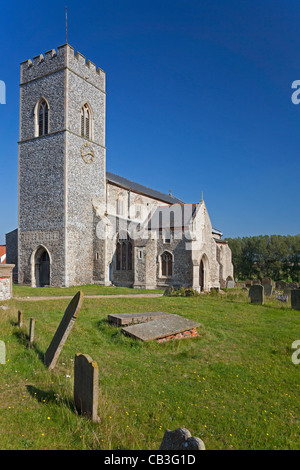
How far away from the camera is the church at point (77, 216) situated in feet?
73.4

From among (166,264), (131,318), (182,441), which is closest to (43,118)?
(166,264)

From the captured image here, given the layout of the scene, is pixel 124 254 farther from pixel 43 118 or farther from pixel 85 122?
pixel 43 118

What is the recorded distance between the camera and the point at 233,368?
6.35 metres

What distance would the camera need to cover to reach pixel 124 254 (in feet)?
81.7

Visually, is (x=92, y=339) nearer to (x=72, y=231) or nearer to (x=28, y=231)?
(x=72, y=231)

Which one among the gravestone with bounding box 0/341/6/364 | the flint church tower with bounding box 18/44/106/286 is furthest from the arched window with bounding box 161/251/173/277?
the gravestone with bounding box 0/341/6/364

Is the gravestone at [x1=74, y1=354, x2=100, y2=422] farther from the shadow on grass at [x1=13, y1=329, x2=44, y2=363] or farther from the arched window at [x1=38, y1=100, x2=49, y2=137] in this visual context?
the arched window at [x1=38, y1=100, x2=49, y2=137]

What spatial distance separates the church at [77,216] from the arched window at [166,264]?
76 millimetres

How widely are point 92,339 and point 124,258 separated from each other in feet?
55.7

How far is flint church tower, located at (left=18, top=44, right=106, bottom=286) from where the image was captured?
2244 centimetres

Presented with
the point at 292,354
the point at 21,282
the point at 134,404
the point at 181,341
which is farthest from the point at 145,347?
the point at 21,282

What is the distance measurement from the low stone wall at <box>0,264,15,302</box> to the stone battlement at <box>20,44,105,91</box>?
56.3ft

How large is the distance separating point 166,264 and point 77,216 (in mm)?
7792

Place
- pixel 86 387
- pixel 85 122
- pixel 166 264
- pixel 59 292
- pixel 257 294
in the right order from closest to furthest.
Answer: pixel 86 387 → pixel 257 294 → pixel 59 292 → pixel 166 264 → pixel 85 122
